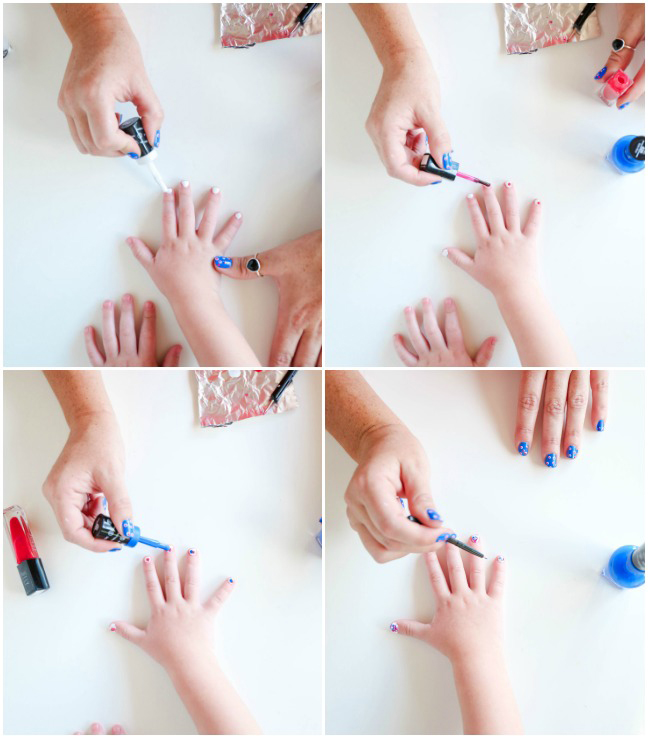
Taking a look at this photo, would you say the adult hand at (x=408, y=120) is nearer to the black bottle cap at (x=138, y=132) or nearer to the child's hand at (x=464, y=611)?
the black bottle cap at (x=138, y=132)

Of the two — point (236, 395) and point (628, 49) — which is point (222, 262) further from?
point (628, 49)

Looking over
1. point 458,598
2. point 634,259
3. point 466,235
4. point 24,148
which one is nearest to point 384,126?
point 466,235

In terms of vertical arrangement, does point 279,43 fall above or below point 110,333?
above

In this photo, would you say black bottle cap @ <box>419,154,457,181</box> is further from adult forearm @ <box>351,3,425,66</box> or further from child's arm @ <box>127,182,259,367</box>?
child's arm @ <box>127,182,259,367</box>

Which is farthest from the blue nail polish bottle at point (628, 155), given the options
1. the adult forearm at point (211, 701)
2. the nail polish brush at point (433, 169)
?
the adult forearm at point (211, 701)

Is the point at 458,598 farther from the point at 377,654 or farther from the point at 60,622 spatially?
the point at 60,622

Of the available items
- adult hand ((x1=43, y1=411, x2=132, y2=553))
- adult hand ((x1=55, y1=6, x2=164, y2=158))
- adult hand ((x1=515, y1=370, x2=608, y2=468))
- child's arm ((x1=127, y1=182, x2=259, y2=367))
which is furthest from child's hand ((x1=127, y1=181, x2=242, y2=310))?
adult hand ((x1=515, y1=370, x2=608, y2=468))

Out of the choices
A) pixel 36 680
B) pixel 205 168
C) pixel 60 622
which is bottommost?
pixel 36 680
